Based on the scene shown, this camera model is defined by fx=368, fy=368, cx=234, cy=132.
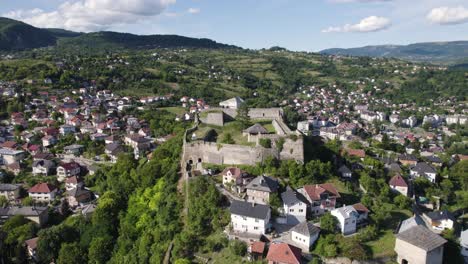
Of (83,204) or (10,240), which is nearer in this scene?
(10,240)

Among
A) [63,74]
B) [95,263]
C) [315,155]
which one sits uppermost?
[63,74]

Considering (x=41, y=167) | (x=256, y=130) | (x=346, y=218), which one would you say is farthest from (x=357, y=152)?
(x=41, y=167)

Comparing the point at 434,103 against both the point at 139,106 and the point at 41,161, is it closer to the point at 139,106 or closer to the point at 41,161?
the point at 139,106

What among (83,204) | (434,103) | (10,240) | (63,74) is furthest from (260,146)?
(434,103)

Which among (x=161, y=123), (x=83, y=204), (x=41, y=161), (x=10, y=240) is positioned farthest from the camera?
(x=161, y=123)

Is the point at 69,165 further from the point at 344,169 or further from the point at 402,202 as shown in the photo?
the point at 402,202

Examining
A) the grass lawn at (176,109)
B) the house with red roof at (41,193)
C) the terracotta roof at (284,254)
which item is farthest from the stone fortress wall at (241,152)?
the grass lawn at (176,109)

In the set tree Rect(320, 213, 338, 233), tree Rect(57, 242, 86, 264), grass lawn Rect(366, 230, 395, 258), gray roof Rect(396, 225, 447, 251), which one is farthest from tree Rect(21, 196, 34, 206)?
gray roof Rect(396, 225, 447, 251)
